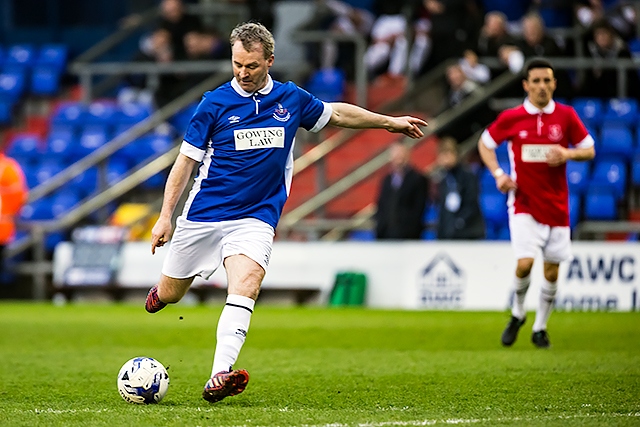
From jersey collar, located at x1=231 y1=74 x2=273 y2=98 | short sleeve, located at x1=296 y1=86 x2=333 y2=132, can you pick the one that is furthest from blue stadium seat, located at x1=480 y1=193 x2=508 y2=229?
jersey collar, located at x1=231 y1=74 x2=273 y2=98

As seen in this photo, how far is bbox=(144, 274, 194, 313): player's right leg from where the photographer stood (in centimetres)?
770

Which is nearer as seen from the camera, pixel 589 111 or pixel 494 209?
pixel 494 209

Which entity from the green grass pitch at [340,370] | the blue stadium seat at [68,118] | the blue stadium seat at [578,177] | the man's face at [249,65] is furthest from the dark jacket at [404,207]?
the man's face at [249,65]

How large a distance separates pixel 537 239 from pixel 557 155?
2.73 ft

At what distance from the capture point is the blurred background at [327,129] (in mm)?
17578

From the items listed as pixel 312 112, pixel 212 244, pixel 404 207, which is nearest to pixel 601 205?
pixel 404 207

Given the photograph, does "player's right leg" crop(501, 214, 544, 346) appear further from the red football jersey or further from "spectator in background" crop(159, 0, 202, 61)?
"spectator in background" crop(159, 0, 202, 61)

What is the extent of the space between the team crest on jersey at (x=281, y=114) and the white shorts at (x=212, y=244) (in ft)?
2.17

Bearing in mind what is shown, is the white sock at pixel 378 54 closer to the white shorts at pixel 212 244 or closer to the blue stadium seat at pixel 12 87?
the blue stadium seat at pixel 12 87

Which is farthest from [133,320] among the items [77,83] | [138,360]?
[77,83]

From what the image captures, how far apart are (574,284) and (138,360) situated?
9287 millimetres

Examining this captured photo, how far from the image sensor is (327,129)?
20734 mm

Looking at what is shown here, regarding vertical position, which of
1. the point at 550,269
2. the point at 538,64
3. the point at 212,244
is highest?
the point at 538,64

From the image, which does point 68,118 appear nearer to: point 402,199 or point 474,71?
point 474,71
